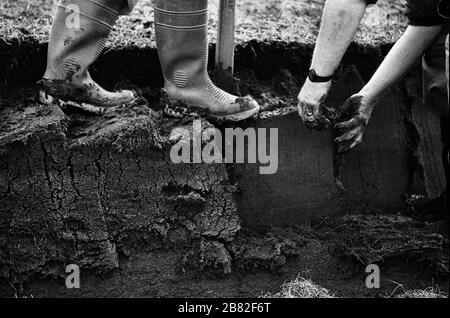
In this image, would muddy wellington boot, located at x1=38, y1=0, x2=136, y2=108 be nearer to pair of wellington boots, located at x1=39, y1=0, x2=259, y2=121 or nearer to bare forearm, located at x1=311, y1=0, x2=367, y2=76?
pair of wellington boots, located at x1=39, y1=0, x2=259, y2=121

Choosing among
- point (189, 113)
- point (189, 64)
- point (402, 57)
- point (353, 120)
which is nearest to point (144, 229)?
point (189, 113)

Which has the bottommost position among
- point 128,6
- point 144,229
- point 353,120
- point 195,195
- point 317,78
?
point 144,229

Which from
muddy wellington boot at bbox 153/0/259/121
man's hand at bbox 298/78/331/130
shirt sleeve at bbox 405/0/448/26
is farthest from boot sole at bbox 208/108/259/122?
shirt sleeve at bbox 405/0/448/26

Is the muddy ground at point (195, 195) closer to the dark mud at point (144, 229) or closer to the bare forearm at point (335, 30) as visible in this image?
the dark mud at point (144, 229)

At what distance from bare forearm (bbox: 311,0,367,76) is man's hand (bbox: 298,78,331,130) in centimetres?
6

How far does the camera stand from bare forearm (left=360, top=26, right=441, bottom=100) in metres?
2.65

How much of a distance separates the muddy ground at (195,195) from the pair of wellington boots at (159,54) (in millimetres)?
95

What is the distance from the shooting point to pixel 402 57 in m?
2.71

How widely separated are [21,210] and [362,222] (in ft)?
4.68

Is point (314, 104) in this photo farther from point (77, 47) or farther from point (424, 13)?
point (77, 47)

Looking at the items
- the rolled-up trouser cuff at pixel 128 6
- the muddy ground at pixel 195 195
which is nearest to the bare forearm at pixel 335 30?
the muddy ground at pixel 195 195

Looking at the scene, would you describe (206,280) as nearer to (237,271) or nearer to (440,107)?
(237,271)

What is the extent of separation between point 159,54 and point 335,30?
72cm

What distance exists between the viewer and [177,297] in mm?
2631
